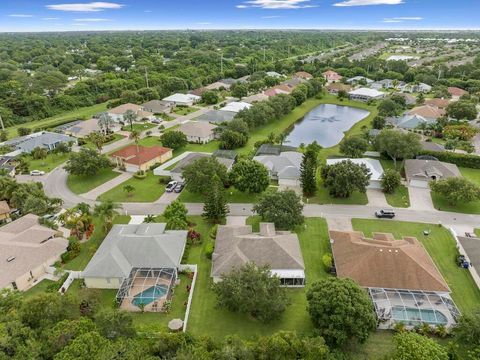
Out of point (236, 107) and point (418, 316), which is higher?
point (236, 107)

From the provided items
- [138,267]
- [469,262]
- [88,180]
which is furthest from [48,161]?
[469,262]

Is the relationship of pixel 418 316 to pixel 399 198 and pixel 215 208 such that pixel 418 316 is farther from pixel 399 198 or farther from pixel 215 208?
pixel 215 208

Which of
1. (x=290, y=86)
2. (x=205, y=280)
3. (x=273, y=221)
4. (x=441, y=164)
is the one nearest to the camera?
(x=205, y=280)

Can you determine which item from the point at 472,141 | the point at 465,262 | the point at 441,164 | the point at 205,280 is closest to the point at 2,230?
the point at 205,280

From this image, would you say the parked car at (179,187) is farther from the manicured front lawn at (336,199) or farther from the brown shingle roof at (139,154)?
the manicured front lawn at (336,199)

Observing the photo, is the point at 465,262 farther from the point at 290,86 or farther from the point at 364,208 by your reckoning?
the point at 290,86

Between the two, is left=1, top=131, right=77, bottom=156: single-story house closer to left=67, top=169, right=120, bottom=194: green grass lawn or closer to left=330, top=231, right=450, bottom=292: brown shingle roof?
left=67, top=169, right=120, bottom=194: green grass lawn
